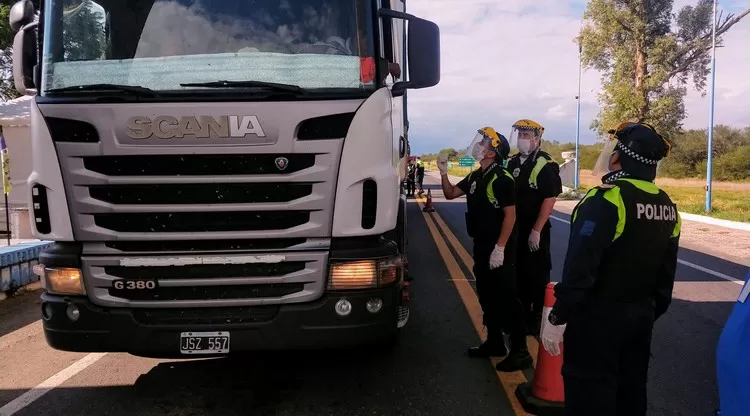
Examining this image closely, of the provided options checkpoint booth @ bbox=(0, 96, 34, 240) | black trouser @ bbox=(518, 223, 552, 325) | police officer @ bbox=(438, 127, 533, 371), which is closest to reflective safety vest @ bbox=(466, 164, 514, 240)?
police officer @ bbox=(438, 127, 533, 371)

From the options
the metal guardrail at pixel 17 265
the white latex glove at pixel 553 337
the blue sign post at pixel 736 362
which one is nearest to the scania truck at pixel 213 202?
the white latex glove at pixel 553 337

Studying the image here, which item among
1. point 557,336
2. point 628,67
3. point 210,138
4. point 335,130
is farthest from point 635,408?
point 628,67

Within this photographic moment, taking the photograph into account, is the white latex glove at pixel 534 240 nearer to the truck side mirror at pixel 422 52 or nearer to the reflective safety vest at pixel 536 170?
the reflective safety vest at pixel 536 170

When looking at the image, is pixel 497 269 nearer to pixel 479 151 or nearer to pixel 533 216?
pixel 479 151

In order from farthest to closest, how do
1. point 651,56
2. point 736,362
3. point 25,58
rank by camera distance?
point 651,56
point 25,58
point 736,362

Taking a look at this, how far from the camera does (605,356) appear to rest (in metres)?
2.68

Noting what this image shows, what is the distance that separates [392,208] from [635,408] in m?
1.69

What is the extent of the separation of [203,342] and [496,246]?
222cm

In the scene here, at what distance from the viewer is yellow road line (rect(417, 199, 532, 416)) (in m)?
3.89

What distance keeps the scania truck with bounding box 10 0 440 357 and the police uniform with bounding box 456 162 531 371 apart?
1.21 metres

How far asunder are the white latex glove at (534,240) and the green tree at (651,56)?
2462 centimetres

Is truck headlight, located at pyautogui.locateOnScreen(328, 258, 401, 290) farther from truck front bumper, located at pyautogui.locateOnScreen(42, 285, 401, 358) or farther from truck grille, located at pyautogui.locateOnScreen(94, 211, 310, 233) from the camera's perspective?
truck grille, located at pyautogui.locateOnScreen(94, 211, 310, 233)

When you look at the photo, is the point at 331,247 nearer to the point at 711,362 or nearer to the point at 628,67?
the point at 711,362

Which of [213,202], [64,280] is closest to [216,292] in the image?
[213,202]
